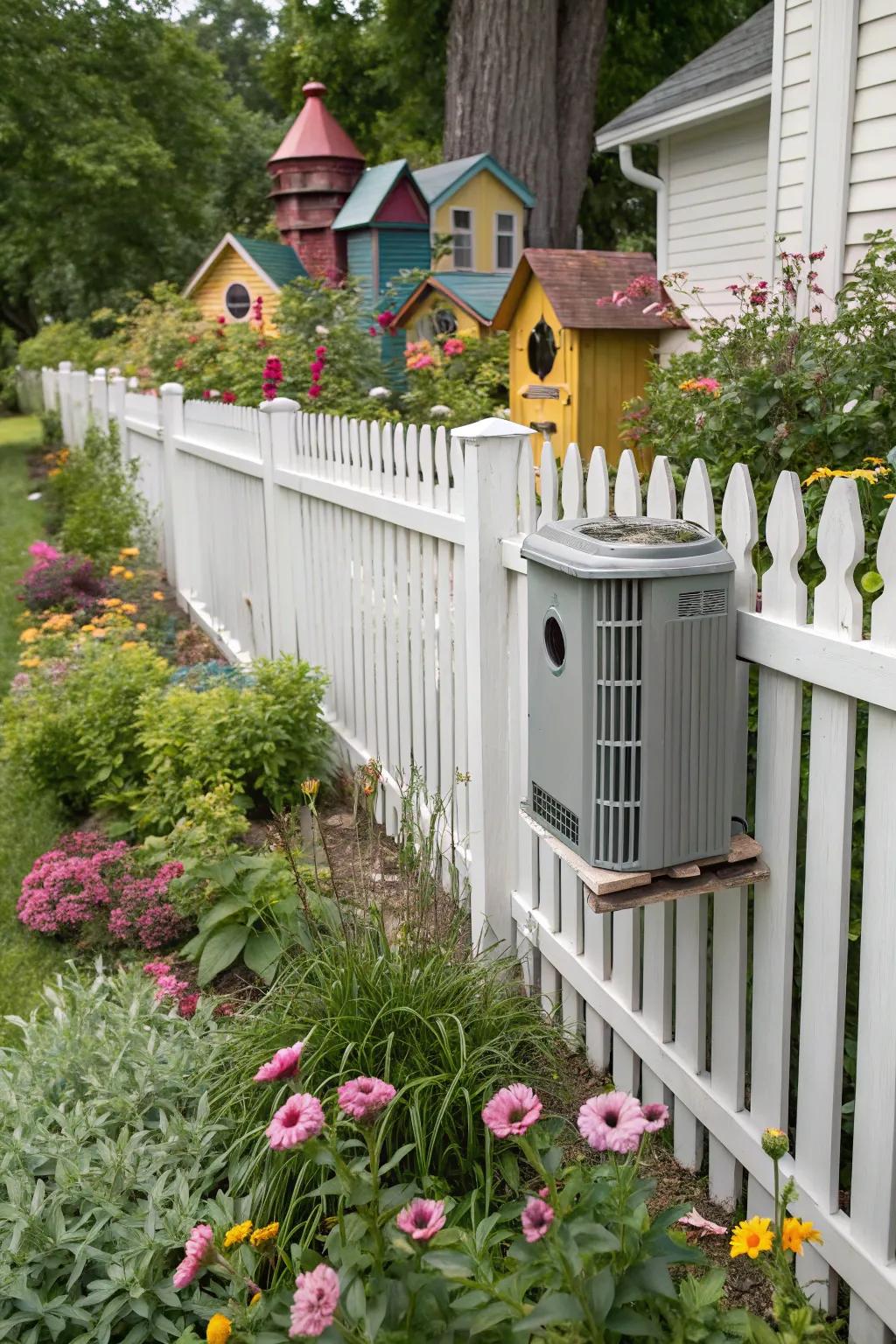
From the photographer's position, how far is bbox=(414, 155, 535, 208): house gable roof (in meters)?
Result: 15.6

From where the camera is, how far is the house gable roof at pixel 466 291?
14.1 m

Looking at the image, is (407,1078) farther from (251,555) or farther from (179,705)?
(251,555)

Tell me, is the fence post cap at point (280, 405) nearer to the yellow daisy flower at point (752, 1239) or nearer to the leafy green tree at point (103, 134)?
the yellow daisy flower at point (752, 1239)

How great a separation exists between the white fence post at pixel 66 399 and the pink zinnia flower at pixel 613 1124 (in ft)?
56.0

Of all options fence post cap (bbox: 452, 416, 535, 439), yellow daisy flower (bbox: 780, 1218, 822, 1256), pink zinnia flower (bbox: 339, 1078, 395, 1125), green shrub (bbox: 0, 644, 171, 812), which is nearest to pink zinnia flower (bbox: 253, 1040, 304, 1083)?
pink zinnia flower (bbox: 339, 1078, 395, 1125)

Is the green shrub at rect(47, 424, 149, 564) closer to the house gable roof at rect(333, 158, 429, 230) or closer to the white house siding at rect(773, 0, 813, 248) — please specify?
the white house siding at rect(773, 0, 813, 248)

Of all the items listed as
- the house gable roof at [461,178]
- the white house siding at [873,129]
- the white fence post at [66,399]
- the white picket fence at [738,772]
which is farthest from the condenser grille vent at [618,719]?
the white fence post at [66,399]

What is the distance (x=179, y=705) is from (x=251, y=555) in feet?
6.42

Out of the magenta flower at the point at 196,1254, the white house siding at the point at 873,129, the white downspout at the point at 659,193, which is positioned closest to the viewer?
the magenta flower at the point at 196,1254

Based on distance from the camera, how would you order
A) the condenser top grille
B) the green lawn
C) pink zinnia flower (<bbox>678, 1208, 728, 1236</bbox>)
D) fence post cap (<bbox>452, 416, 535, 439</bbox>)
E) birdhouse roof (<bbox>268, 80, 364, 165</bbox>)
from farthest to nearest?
birdhouse roof (<bbox>268, 80, 364, 165</bbox>) → the green lawn → fence post cap (<bbox>452, 416, 535, 439</bbox>) → pink zinnia flower (<bbox>678, 1208, 728, 1236</bbox>) → the condenser top grille

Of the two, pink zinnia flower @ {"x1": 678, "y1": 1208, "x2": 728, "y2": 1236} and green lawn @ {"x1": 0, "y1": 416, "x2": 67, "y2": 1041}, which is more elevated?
pink zinnia flower @ {"x1": 678, "y1": 1208, "x2": 728, "y2": 1236}

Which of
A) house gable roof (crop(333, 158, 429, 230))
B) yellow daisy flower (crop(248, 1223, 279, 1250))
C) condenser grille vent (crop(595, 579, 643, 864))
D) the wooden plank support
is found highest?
house gable roof (crop(333, 158, 429, 230))

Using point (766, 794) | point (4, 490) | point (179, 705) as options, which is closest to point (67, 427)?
point (4, 490)

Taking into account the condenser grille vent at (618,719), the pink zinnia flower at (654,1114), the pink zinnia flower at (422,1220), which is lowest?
the pink zinnia flower at (422,1220)
